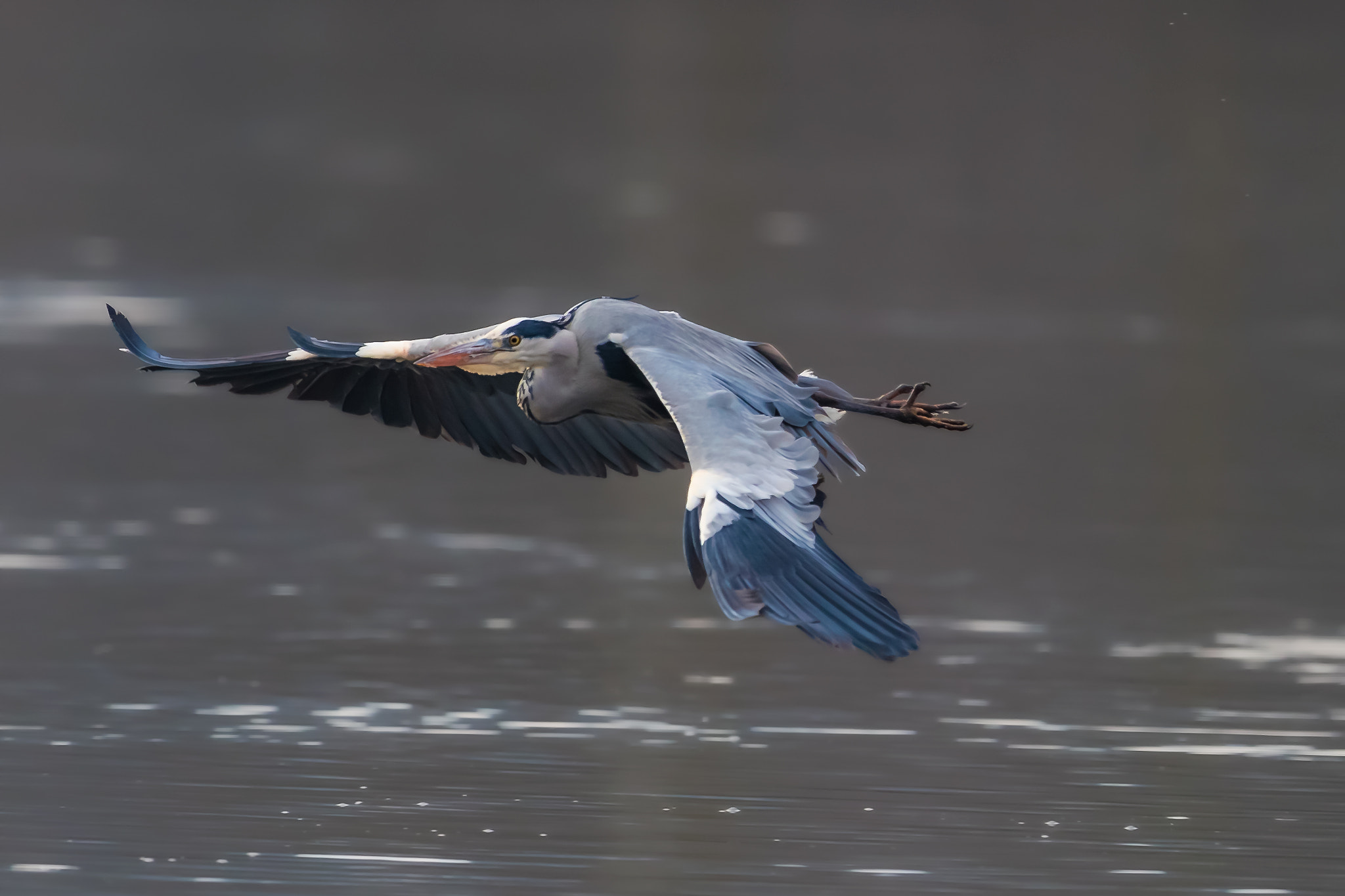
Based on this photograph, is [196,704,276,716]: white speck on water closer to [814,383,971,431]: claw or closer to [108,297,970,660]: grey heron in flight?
[108,297,970,660]: grey heron in flight

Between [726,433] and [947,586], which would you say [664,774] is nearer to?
[726,433]

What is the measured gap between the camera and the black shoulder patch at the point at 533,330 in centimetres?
892

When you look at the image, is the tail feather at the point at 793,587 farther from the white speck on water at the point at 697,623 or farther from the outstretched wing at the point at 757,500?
the white speck on water at the point at 697,623

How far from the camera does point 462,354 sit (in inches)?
354

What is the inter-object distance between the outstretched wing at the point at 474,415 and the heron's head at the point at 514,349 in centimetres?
28

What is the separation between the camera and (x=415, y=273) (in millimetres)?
26547

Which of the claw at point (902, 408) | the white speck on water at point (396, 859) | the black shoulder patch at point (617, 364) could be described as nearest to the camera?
the white speck on water at point (396, 859)

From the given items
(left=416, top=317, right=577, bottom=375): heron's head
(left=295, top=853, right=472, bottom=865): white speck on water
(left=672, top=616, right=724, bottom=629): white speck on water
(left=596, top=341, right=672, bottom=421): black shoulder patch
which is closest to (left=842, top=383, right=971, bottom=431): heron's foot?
(left=596, top=341, right=672, bottom=421): black shoulder patch

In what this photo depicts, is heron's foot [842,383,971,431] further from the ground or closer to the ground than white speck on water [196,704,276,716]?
further from the ground

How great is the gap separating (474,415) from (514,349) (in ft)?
2.17

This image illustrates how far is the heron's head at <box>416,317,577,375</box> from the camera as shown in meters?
8.92

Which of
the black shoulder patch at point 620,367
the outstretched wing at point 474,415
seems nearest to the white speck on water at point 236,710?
the outstretched wing at point 474,415

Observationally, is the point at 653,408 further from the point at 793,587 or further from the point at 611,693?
the point at 793,587

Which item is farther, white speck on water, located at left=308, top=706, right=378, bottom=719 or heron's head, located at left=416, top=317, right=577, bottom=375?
white speck on water, located at left=308, top=706, right=378, bottom=719
